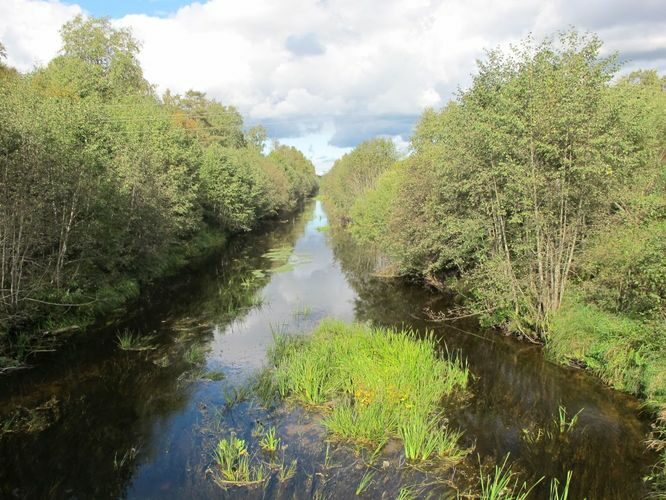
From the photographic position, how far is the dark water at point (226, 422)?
11.1 meters

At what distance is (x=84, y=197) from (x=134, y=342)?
7.21 m

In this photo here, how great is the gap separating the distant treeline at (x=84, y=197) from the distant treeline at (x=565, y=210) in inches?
684

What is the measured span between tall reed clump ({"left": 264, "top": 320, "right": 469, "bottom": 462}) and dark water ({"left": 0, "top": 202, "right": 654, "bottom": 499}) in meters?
0.56

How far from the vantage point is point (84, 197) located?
22.0 metres

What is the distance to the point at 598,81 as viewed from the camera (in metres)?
17.4

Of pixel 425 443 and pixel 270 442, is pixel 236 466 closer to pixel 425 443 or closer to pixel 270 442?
pixel 270 442

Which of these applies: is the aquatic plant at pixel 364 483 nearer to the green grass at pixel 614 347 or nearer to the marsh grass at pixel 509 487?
the marsh grass at pixel 509 487

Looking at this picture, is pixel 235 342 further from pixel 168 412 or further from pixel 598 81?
pixel 598 81

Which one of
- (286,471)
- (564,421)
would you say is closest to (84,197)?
(286,471)

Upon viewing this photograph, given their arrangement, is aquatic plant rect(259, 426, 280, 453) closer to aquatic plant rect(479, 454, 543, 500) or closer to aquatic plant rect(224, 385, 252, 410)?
aquatic plant rect(224, 385, 252, 410)

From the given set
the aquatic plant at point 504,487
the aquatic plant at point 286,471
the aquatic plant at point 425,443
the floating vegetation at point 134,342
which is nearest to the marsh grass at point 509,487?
the aquatic plant at point 504,487

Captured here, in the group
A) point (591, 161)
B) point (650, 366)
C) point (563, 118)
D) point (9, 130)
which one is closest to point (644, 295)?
point (650, 366)

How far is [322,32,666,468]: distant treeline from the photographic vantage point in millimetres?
A: 15375

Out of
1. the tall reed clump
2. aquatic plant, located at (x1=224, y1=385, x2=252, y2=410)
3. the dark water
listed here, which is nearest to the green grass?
the dark water
